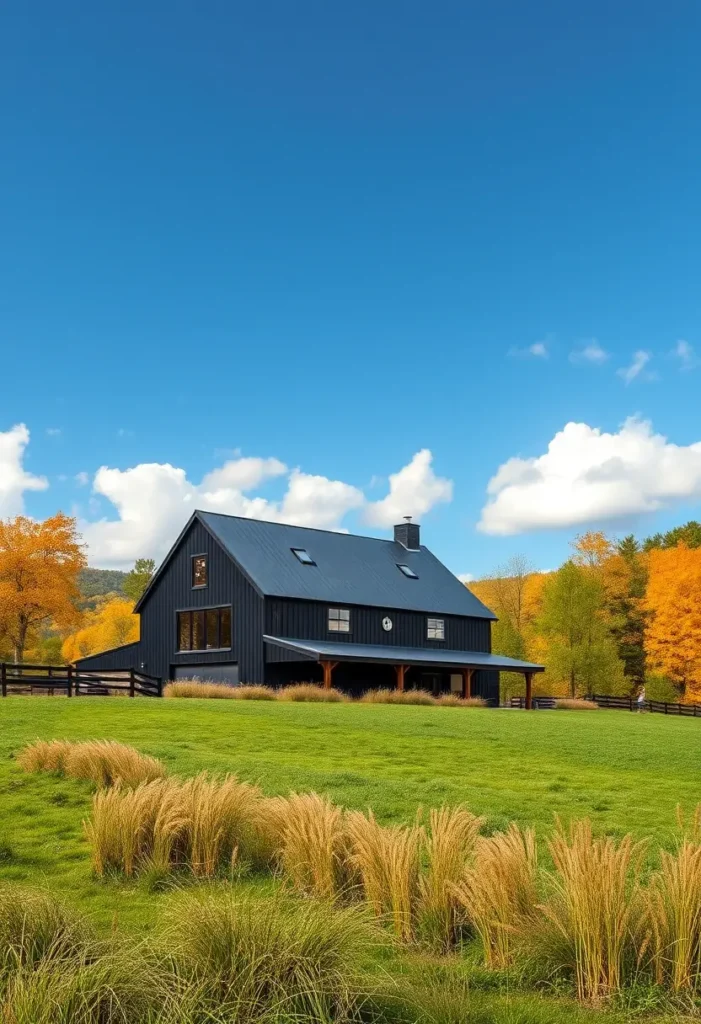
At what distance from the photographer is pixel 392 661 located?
118ft

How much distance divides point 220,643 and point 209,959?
33522 millimetres

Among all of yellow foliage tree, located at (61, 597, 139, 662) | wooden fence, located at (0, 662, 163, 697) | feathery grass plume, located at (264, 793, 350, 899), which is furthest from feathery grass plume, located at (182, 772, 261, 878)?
yellow foliage tree, located at (61, 597, 139, 662)

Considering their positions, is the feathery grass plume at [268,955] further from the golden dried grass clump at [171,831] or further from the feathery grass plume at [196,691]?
the feathery grass plume at [196,691]

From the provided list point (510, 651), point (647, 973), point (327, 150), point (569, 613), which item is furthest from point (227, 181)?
point (510, 651)

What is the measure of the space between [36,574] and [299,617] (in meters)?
23.1

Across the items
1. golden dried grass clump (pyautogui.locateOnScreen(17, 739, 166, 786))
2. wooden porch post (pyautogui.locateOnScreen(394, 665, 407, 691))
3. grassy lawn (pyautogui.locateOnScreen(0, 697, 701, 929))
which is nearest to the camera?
grassy lawn (pyautogui.locateOnScreen(0, 697, 701, 929))

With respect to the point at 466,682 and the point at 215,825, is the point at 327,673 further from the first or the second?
the point at 215,825

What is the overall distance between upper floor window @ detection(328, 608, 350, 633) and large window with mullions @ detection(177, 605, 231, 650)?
4131 mm

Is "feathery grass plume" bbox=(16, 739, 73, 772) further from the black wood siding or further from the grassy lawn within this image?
the black wood siding

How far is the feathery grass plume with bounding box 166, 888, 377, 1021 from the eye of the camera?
4.58 m

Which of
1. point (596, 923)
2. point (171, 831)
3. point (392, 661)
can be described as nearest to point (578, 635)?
point (392, 661)

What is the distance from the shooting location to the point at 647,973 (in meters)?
5.46

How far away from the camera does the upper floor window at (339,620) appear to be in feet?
125

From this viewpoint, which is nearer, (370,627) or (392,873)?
(392,873)
